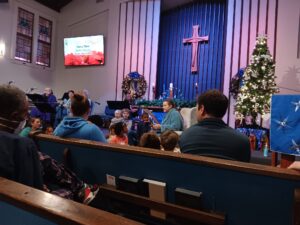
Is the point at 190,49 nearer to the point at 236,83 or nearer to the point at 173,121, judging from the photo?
the point at 236,83

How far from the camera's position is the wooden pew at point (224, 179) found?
119 centimetres

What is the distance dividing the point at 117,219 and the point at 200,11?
→ 7.98 metres

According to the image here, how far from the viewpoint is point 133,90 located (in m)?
8.37

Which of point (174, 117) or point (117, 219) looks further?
point (174, 117)

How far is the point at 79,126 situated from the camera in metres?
2.08

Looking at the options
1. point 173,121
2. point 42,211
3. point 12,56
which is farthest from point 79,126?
point 12,56

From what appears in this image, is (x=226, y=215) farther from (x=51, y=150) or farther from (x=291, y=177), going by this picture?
(x=51, y=150)

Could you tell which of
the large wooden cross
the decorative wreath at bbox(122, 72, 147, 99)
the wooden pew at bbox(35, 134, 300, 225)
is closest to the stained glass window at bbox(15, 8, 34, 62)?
the decorative wreath at bbox(122, 72, 147, 99)

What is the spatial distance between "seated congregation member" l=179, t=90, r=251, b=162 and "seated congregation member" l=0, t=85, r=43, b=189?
2.65 feet

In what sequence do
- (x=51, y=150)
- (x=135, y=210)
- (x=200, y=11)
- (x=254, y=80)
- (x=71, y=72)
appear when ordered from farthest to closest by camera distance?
1. (x=71, y=72)
2. (x=200, y=11)
3. (x=254, y=80)
4. (x=51, y=150)
5. (x=135, y=210)

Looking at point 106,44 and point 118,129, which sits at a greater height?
point 106,44

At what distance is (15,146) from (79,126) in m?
0.92

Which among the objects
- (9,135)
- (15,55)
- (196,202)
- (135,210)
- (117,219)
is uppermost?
(15,55)

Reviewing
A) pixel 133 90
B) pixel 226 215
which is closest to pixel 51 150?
pixel 226 215
